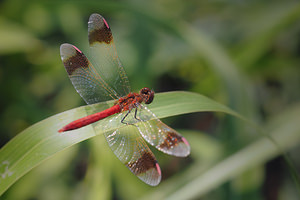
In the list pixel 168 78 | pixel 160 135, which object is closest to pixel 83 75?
pixel 160 135

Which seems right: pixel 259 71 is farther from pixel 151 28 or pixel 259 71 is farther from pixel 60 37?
pixel 60 37

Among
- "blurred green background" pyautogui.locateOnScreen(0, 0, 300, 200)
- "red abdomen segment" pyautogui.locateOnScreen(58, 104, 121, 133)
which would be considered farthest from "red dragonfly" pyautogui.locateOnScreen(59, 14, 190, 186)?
"blurred green background" pyautogui.locateOnScreen(0, 0, 300, 200)

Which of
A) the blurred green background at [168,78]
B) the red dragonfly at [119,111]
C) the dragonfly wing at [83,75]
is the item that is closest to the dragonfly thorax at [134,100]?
the red dragonfly at [119,111]

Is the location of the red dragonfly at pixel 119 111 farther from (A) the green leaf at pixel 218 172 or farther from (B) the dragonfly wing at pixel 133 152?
(A) the green leaf at pixel 218 172

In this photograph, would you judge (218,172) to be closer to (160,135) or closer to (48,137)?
(160,135)

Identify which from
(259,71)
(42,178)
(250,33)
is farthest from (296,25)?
(42,178)

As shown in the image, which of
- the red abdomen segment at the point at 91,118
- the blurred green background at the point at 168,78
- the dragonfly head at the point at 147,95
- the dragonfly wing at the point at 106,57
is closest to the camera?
the red abdomen segment at the point at 91,118
